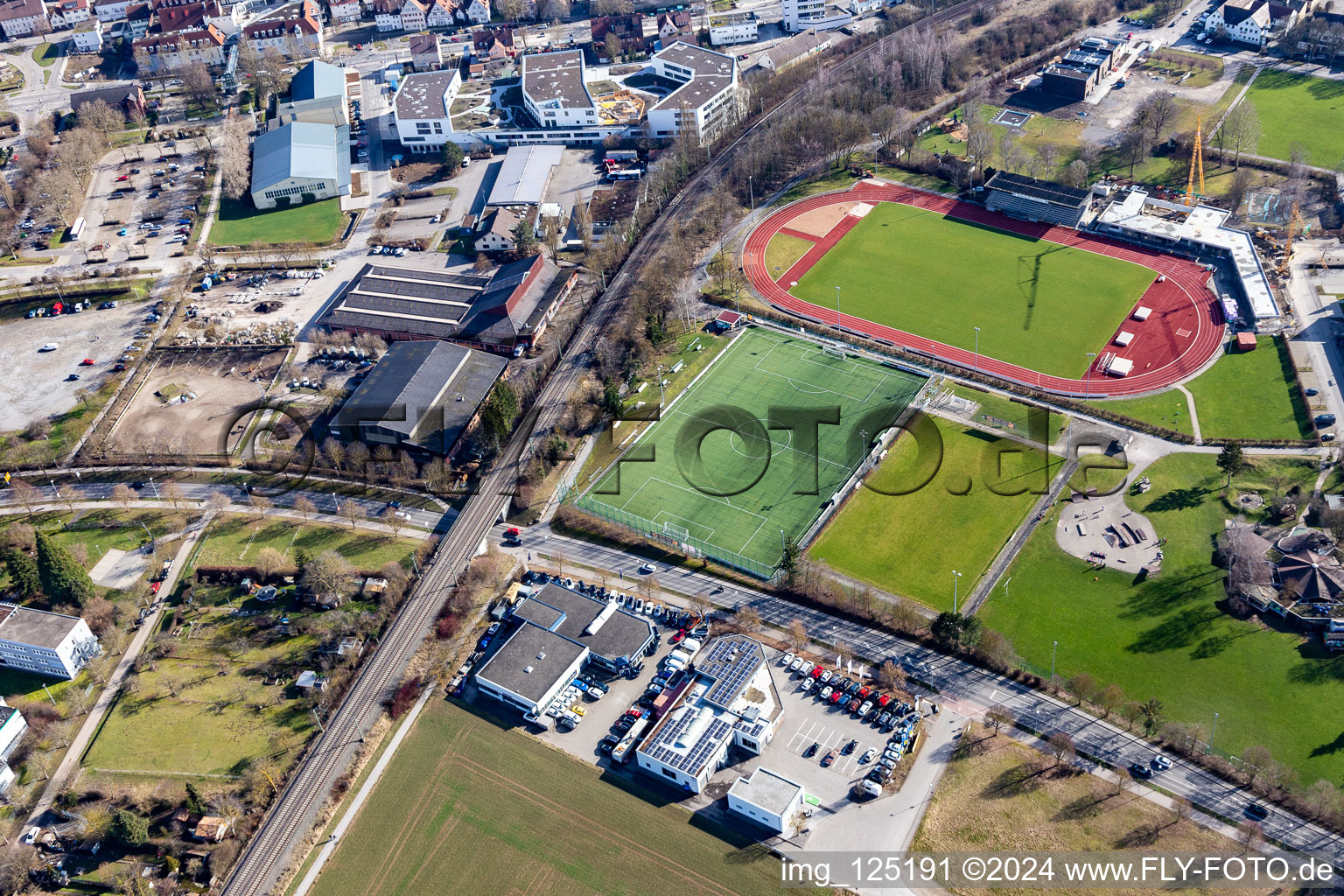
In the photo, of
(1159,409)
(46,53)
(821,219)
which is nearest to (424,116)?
(821,219)

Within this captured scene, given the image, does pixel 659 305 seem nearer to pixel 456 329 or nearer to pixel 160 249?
pixel 456 329

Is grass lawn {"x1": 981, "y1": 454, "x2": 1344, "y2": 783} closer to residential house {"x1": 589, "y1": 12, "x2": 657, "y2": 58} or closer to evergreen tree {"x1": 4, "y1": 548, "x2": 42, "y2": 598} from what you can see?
evergreen tree {"x1": 4, "y1": 548, "x2": 42, "y2": 598}

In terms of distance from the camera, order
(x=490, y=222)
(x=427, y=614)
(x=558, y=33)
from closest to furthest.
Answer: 1. (x=427, y=614)
2. (x=490, y=222)
3. (x=558, y=33)

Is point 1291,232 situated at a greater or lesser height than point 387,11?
lesser

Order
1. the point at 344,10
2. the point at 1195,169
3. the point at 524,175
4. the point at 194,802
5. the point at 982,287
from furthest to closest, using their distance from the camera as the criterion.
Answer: the point at 344,10, the point at 524,175, the point at 1195,169, the point at 982,287, the point at 194,802

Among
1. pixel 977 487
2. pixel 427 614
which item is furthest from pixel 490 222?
pixel 977 487

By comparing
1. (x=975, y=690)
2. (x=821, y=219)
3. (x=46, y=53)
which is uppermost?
(x=46, y=53)

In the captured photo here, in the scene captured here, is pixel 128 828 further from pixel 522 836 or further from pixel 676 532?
pixel 676 532
